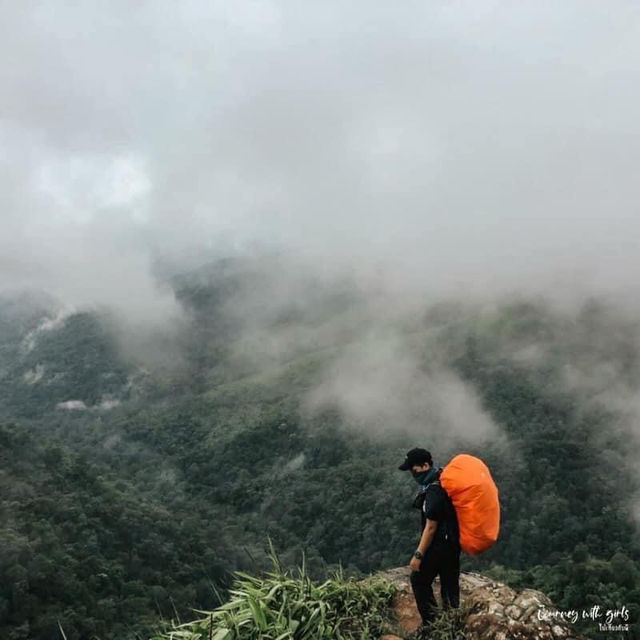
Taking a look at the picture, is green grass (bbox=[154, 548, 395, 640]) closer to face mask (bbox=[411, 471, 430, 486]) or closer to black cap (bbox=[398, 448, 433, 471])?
face mask (bbox=[411, 471, 430, 486])

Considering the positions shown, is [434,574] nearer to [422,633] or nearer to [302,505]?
[422,633]

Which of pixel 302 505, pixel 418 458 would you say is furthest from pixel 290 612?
pixel 302 505

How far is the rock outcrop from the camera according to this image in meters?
5.39

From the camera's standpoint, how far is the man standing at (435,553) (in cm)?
600

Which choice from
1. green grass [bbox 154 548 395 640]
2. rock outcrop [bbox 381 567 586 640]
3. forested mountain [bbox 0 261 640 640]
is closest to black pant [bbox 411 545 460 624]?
rock outcrop [bbox 381 567 586 640]

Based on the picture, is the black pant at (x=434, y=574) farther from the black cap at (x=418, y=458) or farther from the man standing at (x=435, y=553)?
the black cap at (x=418, y=458)

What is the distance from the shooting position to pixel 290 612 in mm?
5258

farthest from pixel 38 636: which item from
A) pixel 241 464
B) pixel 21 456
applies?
pixel 241 464

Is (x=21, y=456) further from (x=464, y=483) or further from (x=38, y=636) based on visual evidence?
(x=464, y=483)

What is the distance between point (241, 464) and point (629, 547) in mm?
119732

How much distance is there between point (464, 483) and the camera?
5.91m

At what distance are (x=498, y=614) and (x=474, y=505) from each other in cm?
120

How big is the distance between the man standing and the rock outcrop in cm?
27

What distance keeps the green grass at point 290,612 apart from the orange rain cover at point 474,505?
140 centimetres
